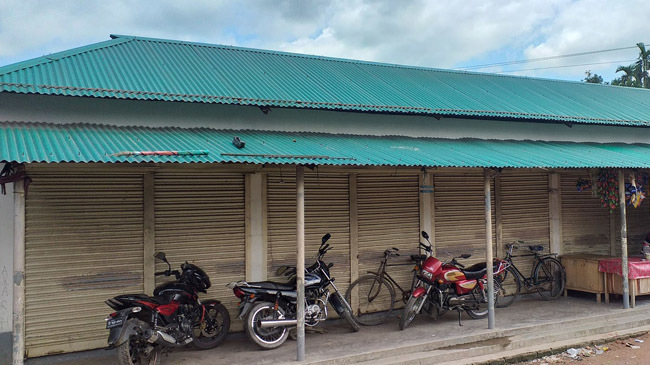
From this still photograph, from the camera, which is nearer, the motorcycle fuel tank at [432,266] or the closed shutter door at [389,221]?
the motorcycle fuel tank at [432,266]

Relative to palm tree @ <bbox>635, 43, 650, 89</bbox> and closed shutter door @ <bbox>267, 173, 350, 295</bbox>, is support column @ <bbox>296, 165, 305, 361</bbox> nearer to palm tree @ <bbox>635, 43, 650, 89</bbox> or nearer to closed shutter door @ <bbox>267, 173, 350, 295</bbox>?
closed shutter door @ <bbox>267, 173, 350, 295</bbox>

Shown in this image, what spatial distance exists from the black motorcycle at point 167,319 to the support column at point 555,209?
22.1ft

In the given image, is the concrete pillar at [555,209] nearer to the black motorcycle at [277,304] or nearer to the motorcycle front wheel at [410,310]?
the motorcycle front wheel at [410,310]

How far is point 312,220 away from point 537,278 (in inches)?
188

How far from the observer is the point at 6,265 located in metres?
5.80

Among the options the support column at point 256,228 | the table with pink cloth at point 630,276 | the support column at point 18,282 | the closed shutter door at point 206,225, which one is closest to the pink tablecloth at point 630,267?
the table with pink cloth at point 630,276

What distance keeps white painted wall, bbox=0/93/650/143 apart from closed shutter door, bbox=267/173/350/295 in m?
0.84

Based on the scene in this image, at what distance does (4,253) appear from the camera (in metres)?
5.82

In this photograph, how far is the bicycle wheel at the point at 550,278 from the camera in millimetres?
9344

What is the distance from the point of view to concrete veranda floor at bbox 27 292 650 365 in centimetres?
596

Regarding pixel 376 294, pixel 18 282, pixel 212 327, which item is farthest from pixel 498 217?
pixel 18 282

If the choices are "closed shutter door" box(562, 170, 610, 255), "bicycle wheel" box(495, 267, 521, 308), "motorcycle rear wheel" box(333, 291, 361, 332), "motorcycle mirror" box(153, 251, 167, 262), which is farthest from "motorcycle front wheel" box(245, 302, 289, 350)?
"closed shutter door" box(562, 170, 610, 255)

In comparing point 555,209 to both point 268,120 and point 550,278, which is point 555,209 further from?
point 268,120

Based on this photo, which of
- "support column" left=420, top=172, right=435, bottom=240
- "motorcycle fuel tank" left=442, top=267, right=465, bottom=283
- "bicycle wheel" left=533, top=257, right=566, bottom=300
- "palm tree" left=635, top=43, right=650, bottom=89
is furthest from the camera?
"palm tree" left=635, top=43, right=650, bottom=89
